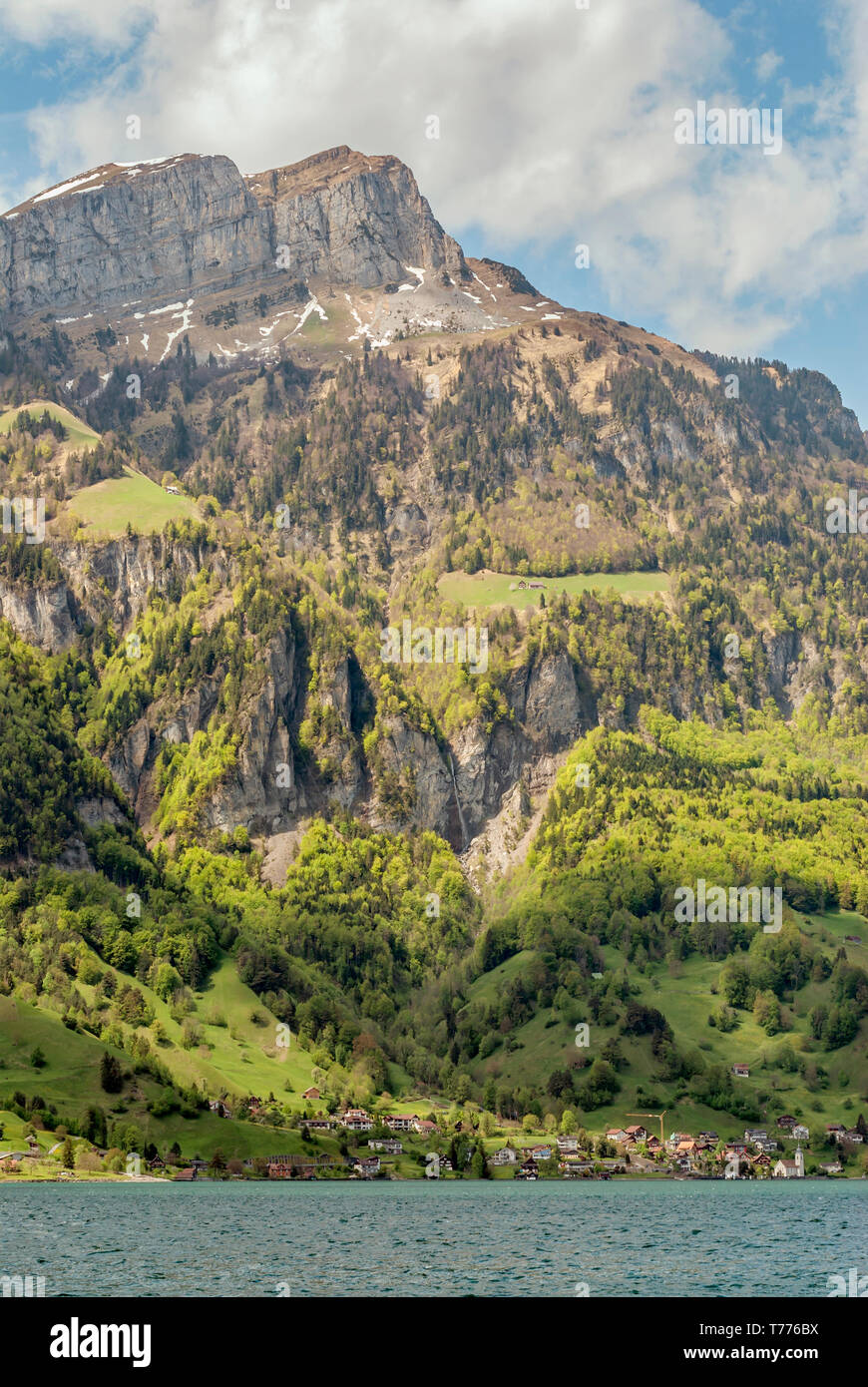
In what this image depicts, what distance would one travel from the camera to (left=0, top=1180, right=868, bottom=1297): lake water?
266 feet

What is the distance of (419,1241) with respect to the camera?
108m

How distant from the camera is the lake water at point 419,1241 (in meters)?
80.9

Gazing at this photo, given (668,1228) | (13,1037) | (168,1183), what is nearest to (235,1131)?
(168,1183)

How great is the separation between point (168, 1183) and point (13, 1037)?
35741mm

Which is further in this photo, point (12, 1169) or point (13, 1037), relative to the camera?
point (13, 1037)
